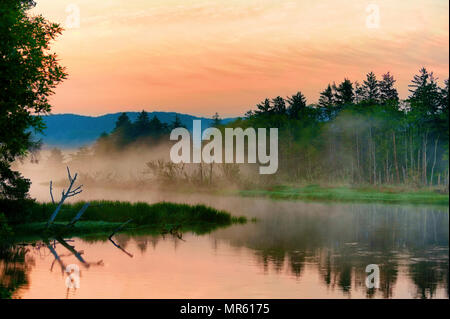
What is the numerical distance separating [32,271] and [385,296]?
36.1 ft

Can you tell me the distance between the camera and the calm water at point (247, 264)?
A: 17.8 meters

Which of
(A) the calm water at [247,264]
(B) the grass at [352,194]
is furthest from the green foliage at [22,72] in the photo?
(B) the grass at [352,194]

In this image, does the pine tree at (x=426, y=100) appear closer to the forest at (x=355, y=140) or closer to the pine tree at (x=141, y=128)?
the forest at (x=355, y=140)

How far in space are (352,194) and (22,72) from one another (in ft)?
160

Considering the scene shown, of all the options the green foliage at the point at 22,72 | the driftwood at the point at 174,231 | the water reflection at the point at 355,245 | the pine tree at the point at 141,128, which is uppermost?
the pine tree at the point at 141,128

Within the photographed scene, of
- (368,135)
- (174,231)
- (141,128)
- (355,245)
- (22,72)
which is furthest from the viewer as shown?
(141,128)

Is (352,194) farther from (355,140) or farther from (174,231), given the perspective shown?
(174,231)

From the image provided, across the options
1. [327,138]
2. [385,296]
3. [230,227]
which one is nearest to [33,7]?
[230,227]

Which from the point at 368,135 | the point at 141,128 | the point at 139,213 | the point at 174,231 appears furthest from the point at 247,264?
the point at 141,128

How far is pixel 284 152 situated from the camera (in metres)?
86.1

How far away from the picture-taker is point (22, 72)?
22031mm

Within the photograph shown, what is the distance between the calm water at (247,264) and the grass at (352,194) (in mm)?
24509

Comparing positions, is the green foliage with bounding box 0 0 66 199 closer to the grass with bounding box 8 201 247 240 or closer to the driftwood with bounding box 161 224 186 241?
the grass with bounding box 8 201 247 240

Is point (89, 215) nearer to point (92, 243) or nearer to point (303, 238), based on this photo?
point (92, 243)
